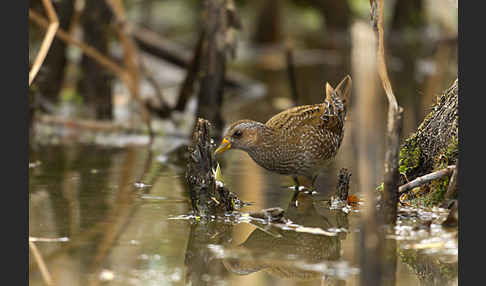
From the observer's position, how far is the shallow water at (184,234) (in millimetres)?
3701

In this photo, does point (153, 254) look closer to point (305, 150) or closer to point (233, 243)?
point (233, 243)

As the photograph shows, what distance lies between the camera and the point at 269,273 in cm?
376

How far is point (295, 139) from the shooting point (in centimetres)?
539

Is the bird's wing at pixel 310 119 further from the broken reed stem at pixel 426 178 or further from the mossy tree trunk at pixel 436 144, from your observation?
the broken reed stem at pixel 426 178

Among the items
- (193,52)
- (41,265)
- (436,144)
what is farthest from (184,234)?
(193,52)

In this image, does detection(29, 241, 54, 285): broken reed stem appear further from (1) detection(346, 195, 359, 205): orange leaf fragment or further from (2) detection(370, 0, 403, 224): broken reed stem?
(1) detection(346, 195, 359, 205): orange leaf fragment

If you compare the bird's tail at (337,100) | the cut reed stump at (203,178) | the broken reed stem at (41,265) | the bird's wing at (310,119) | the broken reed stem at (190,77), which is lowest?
the broken reed stem at (41,265)

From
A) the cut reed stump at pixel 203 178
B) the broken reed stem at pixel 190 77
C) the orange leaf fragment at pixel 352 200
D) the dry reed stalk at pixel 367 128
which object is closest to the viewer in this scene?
the dry reed stalk at pixel 367 128

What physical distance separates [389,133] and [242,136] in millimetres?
1712

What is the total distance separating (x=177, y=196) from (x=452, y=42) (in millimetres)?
8212

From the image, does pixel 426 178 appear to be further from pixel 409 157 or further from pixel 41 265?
pixel 41 265

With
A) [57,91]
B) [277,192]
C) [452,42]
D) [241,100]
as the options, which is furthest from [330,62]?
[277,192]

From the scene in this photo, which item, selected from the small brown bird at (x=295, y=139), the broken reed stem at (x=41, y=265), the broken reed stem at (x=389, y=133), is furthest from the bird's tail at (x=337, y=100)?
the broken reed stem at (x=41, y=265)

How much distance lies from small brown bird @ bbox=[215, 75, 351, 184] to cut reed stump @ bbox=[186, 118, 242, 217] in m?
0.51
